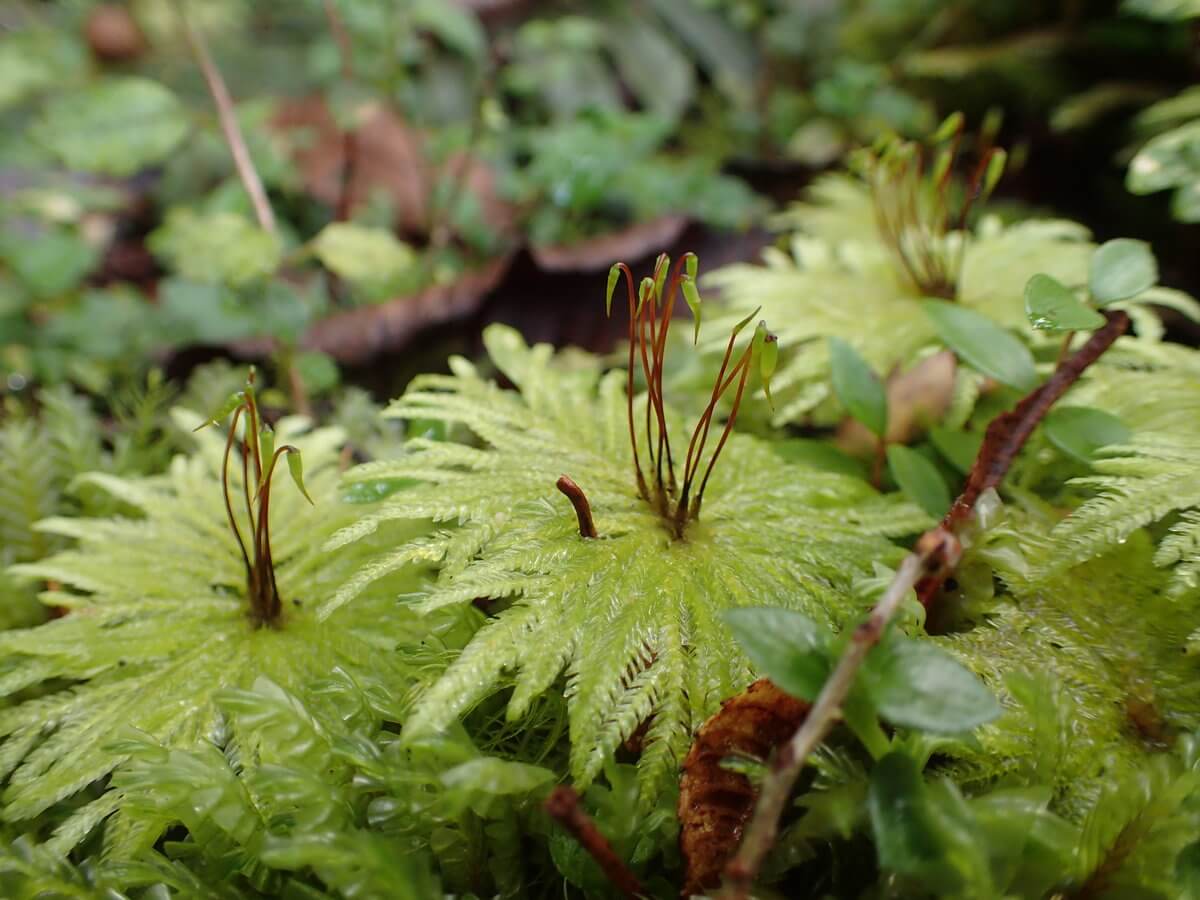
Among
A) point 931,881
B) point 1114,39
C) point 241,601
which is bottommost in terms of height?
point 931,881

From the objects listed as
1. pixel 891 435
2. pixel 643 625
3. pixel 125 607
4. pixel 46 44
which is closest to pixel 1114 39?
pixel 891 435

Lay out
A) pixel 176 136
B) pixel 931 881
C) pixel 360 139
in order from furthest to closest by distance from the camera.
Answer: pixel 360 139
pixel 176 136
pixel 931 881

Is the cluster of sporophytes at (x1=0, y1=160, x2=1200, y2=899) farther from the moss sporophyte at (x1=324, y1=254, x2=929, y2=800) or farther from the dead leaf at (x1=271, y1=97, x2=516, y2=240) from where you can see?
the dead leaf at (x1=271, y1=97, x2=516, y2=240)

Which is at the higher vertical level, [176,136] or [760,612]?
[176,136]

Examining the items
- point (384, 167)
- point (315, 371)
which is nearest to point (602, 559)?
point (315, 371)

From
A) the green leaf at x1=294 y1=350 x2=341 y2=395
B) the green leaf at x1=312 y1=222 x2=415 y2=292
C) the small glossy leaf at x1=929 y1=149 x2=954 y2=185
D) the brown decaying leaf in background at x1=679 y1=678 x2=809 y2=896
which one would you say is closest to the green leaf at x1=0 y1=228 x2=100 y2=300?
the green leaf at x1=312 y1=222 x2=415 y2=292

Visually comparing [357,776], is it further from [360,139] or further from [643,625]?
[360,139]

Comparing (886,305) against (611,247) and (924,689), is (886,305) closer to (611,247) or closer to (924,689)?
(924,689)

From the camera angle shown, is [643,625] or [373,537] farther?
[373,537]
